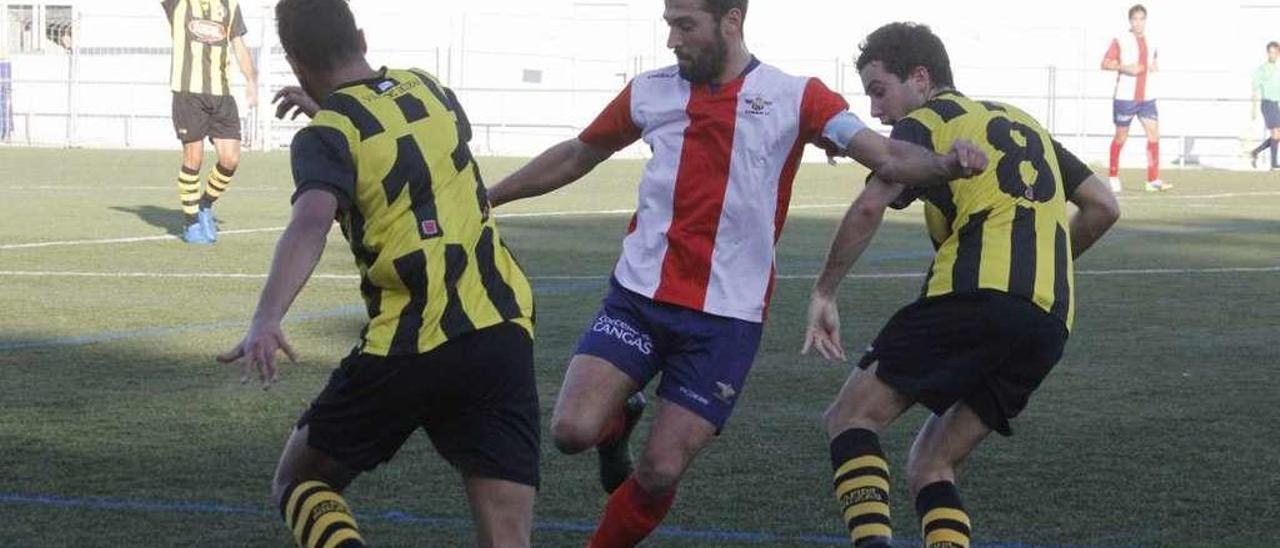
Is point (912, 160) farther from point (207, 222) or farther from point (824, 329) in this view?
point (207, 222)

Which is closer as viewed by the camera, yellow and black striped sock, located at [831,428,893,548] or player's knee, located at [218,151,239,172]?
yellow and black striped sock, located at [831,428,893,548]

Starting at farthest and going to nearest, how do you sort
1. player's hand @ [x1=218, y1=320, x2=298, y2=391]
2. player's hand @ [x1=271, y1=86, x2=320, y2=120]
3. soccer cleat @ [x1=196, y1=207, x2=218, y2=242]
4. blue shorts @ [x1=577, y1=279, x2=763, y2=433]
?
soccer cleat @ [x1=196, y1=207, x2=218, y2=242]
blue shorts @ [x1=577, y1=279, x2=763, y2=433]
player's hand @ [x1=271, y1=86, x2=320, y2=120]
player's hand @ [x1=218, y1=320, x2=298, y2=391]

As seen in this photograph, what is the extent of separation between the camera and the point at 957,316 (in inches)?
215

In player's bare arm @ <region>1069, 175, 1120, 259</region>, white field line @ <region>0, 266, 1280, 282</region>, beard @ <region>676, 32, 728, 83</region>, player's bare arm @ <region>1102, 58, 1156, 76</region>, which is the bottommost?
white field line @ <region>0, 266, 1280, 282</region>

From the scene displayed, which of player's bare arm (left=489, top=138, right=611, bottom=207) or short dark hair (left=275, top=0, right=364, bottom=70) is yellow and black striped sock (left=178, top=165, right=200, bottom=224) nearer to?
player's bare arm (left=489, top=138, right=611, bottom=207)

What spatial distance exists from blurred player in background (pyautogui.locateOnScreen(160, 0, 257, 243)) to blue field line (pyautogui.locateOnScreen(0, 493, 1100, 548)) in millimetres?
9652

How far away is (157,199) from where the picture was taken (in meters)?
21.0

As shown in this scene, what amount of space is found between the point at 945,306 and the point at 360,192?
1675 mm

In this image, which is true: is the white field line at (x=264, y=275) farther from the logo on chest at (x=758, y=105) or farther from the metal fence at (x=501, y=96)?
the metal fence at (x=501, y=96)

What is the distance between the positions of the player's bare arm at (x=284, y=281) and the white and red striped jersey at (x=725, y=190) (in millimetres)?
1326

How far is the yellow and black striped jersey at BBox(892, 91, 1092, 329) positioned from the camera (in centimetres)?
550

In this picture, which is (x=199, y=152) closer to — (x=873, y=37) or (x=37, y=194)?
(x=37, y=194)

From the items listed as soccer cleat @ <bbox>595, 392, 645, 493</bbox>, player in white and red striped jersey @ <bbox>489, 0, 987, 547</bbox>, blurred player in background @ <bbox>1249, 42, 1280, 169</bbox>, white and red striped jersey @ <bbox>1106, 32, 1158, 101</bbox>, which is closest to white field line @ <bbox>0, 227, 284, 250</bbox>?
soccer cleat @ <bbox>595, 392, 645, 493</bbox>

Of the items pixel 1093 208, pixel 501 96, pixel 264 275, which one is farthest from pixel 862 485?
pixel 501 96
